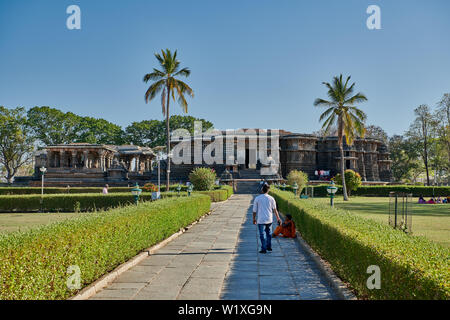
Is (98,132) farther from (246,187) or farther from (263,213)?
(263,213)

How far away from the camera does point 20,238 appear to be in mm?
4941

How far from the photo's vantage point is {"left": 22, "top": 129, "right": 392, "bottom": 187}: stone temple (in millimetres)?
57500

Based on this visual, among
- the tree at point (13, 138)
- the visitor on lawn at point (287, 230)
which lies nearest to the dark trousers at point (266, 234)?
the visitor on lawn at point (287, 230)

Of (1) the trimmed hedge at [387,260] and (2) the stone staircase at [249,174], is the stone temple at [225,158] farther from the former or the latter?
(1) the trimmed hedge at [387,260]

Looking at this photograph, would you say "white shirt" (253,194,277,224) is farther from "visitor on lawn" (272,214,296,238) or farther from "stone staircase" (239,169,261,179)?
"stone staircase" (239,169,261,179)

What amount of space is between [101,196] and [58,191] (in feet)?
39.5

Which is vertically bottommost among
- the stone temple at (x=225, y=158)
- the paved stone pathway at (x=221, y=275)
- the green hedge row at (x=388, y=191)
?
the green hedge row at (x=388, y=191)

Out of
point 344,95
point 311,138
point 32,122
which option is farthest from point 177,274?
point 32,122

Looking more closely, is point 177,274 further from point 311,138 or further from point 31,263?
point 311,138

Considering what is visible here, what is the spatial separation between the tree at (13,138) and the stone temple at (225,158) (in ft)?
11.0

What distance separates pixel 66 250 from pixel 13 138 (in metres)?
68.4

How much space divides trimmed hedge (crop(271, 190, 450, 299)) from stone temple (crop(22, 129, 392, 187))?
158ft

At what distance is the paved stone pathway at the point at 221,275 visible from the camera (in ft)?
19.3

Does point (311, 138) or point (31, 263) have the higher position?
point (311, 138)
